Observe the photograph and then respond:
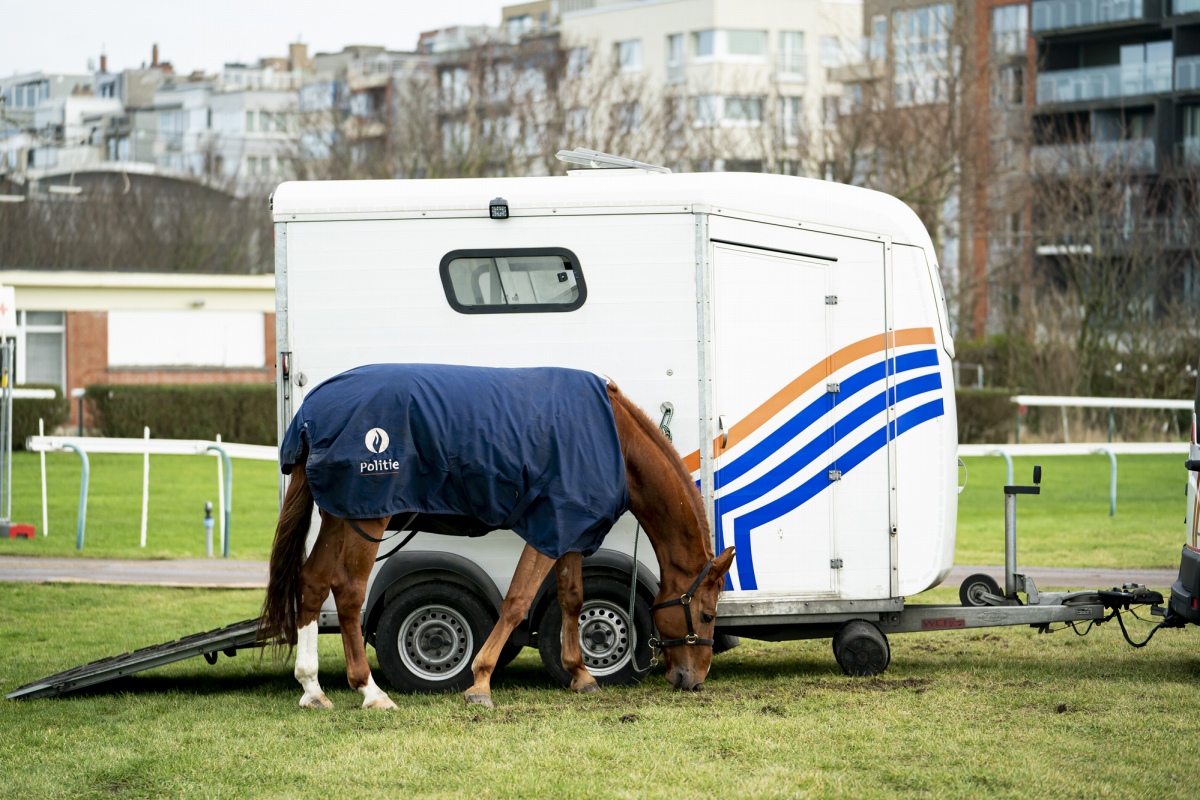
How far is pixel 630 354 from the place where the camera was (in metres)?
8.35

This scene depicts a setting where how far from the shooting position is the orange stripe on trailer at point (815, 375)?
8406 mm

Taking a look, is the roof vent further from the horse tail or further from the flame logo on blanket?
the horse tail

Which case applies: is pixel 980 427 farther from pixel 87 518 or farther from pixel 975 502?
pixel 87 518

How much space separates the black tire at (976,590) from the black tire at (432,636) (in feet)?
10.4

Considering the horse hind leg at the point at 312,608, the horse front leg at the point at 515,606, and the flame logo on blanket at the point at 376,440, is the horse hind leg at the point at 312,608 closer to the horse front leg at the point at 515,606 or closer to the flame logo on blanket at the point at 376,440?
the flame logo on blanket at the point at 376,440

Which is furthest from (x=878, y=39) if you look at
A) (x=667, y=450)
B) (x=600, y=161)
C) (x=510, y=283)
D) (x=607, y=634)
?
(x=607, y=634)

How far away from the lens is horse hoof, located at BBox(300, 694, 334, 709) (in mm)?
7766

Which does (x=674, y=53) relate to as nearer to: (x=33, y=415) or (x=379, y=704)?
(x=33, y=415)

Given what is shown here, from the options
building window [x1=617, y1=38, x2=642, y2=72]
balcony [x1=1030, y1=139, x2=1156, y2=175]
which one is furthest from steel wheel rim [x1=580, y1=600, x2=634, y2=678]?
building window [x1=617, y1=38, x2=642, y2=72]

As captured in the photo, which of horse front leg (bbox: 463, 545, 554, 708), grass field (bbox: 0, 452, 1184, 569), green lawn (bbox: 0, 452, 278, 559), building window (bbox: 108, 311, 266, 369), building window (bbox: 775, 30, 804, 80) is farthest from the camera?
building window (bbox: 775, 30, 804, 80)

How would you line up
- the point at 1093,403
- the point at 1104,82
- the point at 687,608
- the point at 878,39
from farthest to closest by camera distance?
1. the point at 1104,82
2. the point at 878,39
3. the point at 1093,403
4. the point at 687,608

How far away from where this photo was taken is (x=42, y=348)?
108ft

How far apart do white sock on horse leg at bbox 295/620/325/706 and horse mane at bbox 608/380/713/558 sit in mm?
2186

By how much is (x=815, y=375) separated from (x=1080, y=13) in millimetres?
44720
